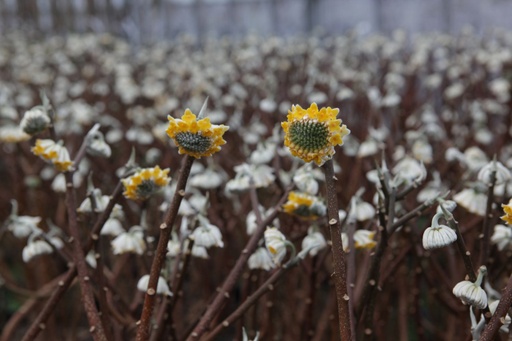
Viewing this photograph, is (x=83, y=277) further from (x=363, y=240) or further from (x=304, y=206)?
(x=363, y=240)

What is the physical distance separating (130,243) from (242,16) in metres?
7.73

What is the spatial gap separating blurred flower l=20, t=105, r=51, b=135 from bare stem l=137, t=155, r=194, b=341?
1.56 feet

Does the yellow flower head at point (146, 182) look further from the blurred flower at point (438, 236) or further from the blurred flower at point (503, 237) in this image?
the blurred flower at point (503, 237)

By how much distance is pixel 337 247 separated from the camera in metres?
0.98

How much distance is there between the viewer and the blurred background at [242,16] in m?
7.23

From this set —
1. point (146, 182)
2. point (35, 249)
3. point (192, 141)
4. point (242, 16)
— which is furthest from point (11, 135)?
point (242, 16)

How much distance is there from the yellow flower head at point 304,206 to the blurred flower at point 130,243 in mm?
343

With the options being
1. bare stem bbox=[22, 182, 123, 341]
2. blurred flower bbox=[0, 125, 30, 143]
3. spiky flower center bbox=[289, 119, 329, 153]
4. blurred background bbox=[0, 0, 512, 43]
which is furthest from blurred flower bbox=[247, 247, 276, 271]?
blurred background bbox=[0, 0, 512, 43]

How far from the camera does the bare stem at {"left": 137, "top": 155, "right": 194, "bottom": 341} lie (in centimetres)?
104

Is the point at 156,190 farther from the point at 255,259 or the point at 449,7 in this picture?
→ the point at 449,7


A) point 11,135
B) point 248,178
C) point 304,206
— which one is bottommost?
point 304,206

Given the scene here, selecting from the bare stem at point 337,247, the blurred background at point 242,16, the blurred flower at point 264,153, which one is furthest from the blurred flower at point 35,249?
the blurred background at point 242,16

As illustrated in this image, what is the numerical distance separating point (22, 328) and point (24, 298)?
227mm

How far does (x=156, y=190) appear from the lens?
1209mm
